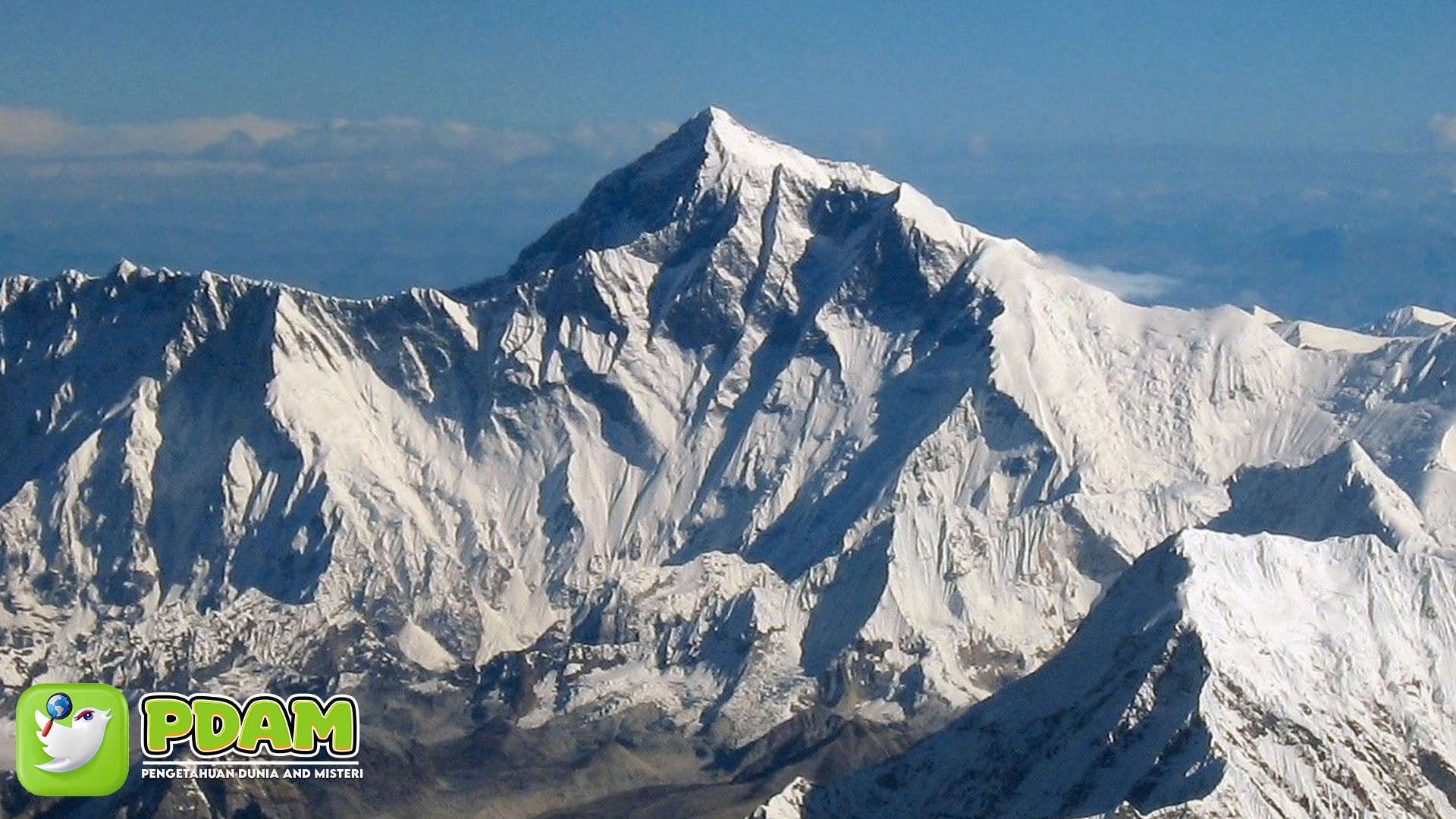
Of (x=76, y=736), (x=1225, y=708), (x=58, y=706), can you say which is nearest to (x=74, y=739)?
(x=76, y=736)

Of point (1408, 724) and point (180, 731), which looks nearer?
point (1408, 724)

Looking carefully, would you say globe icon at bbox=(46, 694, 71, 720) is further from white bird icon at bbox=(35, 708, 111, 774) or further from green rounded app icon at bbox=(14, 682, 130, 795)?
white bird icon at bbox=(35, 708, 111, 774)

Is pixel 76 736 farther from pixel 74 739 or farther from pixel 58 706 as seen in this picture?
pixel 58 706

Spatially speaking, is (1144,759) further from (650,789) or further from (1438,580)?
(650,789)

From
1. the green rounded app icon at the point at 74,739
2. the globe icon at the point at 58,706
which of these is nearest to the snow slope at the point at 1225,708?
the green rounded app icon at the point at 74,739

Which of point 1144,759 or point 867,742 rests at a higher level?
point 1144,759

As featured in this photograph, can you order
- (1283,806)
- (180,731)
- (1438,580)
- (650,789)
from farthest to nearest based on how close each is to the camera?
1. (650,789)
2. (180,731)
3. (1438,580)
4. (1283,806)

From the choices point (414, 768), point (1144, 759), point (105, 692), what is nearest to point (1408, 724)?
point (1144, 759)

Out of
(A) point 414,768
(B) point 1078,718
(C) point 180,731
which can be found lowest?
(A) point 414,768

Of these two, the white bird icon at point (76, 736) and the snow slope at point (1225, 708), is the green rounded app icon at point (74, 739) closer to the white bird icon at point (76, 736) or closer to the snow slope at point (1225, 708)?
the white bird icon at point (76, 736)
